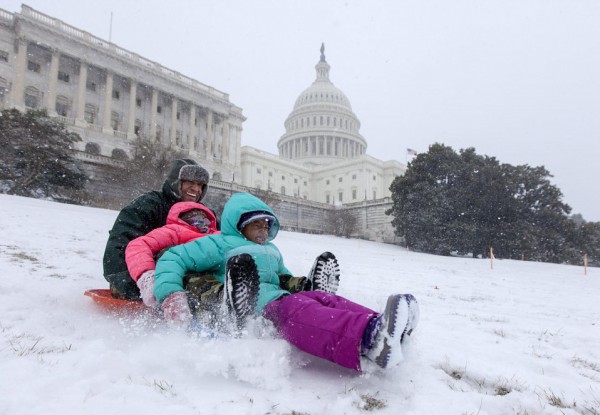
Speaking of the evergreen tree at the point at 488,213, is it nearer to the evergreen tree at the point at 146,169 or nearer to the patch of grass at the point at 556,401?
the evergreen tree at the point at 146,169

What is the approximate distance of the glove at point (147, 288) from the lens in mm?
2547

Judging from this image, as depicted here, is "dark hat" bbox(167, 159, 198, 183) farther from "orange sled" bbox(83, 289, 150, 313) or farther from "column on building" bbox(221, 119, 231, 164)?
"column on building" bbox(221, 119, 231, 164)

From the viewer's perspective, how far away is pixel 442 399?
70.6 inches

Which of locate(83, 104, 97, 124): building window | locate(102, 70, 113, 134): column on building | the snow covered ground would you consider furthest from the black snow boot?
locate(83, 104, 97, 124): building window

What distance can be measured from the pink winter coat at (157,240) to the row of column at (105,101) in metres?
34.0

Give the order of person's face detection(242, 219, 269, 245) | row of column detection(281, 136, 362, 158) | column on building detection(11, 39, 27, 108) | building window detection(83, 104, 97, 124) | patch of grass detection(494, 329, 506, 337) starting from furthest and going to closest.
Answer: row of column detection(281, 136, 362, 158) < building window detection(83, 104, 97, 124) < column on building detection(11, 39, 27, 108) < patch of grass detection(494, 329, 506, 337) < person's face detection(242, 219, 269, 245)

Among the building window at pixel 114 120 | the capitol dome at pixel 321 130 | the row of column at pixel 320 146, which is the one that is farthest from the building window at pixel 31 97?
the row of column at pixel 320 146

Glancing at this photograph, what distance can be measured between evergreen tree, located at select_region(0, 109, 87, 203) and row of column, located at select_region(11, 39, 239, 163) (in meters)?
14.5

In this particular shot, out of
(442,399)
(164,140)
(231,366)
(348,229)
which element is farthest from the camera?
(164,140)

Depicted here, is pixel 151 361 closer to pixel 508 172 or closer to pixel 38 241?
pixel 38 241

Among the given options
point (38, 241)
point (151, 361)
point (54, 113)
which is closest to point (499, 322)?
point (151, 361)

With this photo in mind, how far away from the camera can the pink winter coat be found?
2.74 m

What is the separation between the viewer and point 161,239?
3014 millimetres

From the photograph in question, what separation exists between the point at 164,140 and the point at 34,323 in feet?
139
